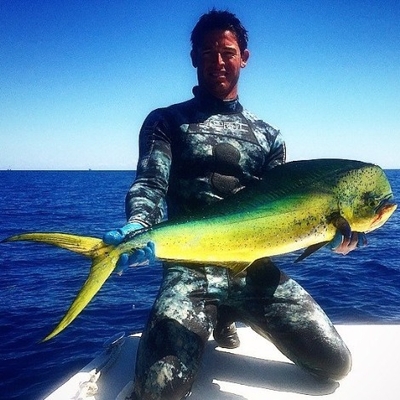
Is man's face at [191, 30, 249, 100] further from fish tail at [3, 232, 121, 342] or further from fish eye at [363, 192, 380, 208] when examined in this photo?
fish tail at [3, 232, 121, 342]

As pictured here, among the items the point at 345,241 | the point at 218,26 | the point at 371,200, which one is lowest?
the point at 345,241

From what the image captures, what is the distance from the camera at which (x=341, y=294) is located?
39.2ft

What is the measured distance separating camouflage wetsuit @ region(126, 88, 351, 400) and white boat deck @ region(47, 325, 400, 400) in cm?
22

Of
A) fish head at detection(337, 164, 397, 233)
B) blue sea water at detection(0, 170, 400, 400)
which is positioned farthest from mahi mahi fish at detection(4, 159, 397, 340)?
blue sea water at detection(0, 170, 400, 400)

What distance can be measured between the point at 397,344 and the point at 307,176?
2.96 m

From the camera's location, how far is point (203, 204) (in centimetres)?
458

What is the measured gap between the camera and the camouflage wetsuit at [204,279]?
12.2 ft

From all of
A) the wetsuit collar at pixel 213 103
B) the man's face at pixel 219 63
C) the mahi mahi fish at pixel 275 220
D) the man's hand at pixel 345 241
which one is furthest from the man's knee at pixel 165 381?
the man's face at pixel 219 63

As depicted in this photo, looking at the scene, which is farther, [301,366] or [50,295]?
[50,295]

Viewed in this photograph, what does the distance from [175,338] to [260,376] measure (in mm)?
1174

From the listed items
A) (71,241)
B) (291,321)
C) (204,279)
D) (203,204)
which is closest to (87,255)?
(71,241)

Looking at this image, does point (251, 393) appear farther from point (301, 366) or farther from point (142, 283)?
point (142, 283)

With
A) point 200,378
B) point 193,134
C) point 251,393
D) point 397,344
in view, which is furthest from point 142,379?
point 397,344

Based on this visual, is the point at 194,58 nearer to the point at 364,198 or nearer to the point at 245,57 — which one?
the point at 245,57
